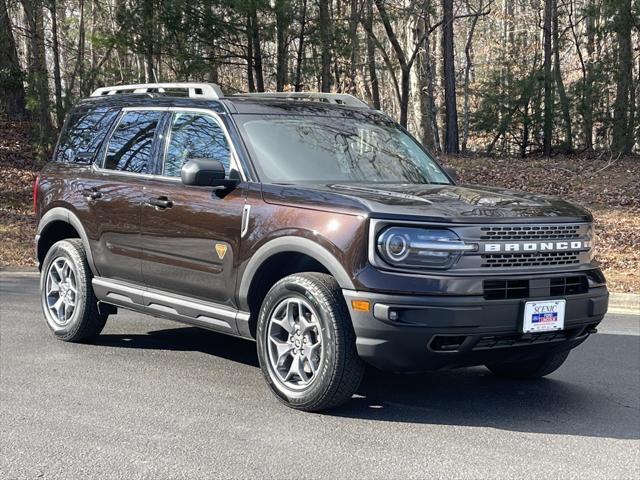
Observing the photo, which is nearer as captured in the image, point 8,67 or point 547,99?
point 8,67

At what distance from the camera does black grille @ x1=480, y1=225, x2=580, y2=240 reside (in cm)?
485

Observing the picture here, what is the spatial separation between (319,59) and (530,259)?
759 inches

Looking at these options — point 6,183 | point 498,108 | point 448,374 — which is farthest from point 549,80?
point 448,374

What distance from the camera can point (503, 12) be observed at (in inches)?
1539

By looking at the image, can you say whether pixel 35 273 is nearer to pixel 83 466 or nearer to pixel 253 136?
pixel 253 136

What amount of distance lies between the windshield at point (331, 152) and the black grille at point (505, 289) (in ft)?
4.72

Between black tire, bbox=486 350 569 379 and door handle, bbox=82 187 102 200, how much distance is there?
339 cm

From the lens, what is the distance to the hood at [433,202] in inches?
189

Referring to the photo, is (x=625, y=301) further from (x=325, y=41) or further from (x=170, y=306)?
(x=325, y=41)

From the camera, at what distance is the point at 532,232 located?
5.00 m

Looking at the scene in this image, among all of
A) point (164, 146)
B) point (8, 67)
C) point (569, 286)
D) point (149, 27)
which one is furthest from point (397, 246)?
point (8, 67)

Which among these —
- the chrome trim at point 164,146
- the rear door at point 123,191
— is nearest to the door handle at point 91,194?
the rear door at point 123,191

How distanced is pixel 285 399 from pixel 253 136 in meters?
1.88

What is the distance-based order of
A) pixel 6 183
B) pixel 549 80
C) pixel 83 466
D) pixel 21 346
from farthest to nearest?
pixel 549 80 → pixel 6 183 → pixel 21 346 → pixel 83 466
